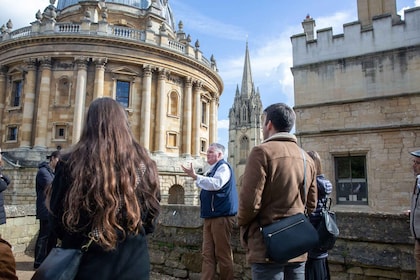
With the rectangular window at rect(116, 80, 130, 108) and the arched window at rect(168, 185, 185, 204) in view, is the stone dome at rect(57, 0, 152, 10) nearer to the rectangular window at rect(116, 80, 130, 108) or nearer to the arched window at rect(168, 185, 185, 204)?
the rectangular window at rect(116, 80, 130, 108)

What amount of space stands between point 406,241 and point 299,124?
8338mm

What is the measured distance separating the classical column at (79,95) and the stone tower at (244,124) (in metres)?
45.8

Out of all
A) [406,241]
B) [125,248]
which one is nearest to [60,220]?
[125,248]

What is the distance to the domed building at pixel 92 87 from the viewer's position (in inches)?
1021

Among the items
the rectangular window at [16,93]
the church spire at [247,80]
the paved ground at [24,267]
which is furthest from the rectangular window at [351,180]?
the church spire at [247,80]

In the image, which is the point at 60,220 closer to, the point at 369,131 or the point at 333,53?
the point at 369,131

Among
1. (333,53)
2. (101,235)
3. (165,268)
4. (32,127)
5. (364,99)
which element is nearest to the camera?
(101,235)

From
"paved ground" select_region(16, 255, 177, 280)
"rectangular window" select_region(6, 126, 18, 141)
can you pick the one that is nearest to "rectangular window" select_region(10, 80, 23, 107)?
"rectangular window" select_region(6, 126, 18, 141)

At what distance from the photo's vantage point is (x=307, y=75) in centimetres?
1211

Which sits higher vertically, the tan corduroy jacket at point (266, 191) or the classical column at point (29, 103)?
the classical column at point (29, 103)

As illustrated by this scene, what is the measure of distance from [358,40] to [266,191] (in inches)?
424

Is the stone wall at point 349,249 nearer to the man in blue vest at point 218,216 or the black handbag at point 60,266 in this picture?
the man in blue vest at point 218,216

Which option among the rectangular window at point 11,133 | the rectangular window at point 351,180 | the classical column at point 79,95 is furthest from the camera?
the rectangular window at point 11,133

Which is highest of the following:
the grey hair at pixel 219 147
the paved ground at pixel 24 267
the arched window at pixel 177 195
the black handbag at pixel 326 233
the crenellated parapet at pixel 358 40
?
the crenellated parapet at pixel 358 40
